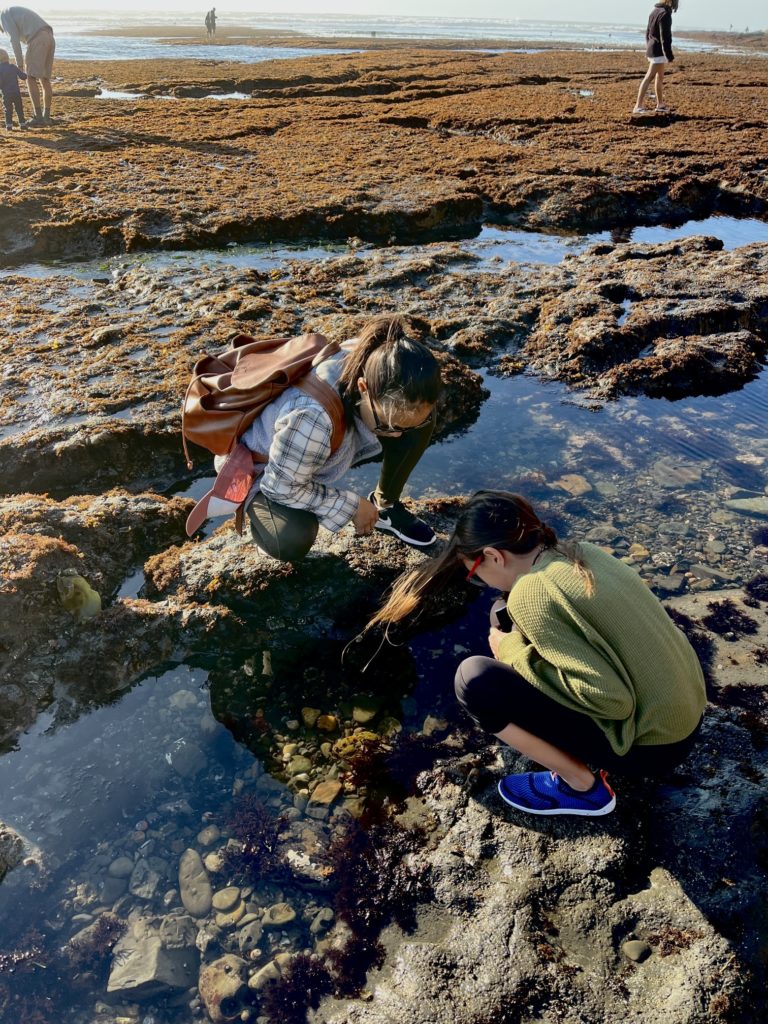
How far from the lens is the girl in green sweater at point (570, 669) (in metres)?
2.26

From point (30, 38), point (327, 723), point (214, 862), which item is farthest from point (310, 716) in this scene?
point (30, 38)

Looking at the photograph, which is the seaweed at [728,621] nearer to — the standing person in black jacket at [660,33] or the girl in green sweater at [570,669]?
the girl in green sweater at [570,669]

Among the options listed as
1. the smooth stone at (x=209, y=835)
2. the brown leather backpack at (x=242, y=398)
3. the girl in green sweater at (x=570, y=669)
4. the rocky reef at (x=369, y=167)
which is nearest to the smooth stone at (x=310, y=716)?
the smooth stone at (x=209, y=835)

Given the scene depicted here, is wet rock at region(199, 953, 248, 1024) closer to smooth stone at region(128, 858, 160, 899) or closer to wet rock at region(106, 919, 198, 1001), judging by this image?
wet rock at region(106, 919, 198, 1001)

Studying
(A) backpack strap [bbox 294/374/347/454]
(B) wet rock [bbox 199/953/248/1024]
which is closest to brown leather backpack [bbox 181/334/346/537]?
(A) backpack strap [bbox 294/374/347/454]

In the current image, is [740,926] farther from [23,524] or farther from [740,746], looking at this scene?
[23,524]

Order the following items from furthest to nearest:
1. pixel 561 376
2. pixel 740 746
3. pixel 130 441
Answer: pixel 561 376, pixel 130 441, pixel 740 746

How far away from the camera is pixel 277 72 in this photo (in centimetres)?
2562

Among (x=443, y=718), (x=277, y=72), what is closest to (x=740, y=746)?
A: (x=443, y=718)

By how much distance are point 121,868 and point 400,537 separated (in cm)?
212

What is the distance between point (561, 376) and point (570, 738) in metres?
4.11

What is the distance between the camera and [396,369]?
9.25 ft

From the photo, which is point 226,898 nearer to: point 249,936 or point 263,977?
point 249,936

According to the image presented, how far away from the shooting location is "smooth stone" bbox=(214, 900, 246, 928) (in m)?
2.58
